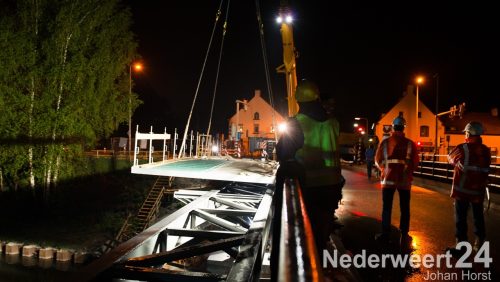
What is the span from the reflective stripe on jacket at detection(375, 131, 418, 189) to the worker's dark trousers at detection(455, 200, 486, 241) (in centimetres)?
78

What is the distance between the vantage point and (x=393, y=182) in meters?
6.29

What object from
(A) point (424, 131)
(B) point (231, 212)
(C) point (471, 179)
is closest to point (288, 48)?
(B) point (231, 212)

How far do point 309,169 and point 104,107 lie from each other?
24062 mm

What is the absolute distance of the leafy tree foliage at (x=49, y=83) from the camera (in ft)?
67.4

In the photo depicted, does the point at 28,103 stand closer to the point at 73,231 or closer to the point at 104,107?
the point at 104,107

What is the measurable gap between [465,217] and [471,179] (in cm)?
58

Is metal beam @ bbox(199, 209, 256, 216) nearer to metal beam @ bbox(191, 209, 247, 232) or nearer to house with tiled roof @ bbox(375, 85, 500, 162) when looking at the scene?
metal beam @ bbox(191, 209, 247, 232)

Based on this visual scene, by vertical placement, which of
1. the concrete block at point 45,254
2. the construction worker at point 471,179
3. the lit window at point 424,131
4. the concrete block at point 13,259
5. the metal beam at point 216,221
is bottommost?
the concrete block at point 13,259

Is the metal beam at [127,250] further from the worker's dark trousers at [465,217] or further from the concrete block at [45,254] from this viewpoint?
the concrete block at [45,254]

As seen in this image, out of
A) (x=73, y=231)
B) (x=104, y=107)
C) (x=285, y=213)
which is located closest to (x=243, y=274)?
(x=285, y=213)

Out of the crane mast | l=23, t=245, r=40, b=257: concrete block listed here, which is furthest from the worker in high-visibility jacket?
l=23, t=245, r=40, b=257: concrete block

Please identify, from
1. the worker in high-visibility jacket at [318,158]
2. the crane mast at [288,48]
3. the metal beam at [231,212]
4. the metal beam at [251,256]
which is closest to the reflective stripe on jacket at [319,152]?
the worker in high-visibility jacket at [318,158]

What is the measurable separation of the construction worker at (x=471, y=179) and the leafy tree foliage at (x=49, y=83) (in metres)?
20.7

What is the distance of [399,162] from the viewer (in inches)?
248
